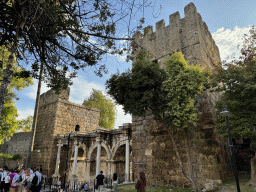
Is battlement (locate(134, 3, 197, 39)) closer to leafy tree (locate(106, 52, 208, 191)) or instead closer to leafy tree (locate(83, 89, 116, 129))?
leafy tree (locate(106, 52, 208, 191))

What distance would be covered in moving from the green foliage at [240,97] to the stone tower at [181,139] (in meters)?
1.06

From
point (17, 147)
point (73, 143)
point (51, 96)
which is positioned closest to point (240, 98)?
point (73, 143)

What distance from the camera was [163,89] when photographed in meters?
8.41

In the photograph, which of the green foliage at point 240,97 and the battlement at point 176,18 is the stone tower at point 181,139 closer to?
the battlement at point 176,18

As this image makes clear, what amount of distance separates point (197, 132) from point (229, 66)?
3.68 meters

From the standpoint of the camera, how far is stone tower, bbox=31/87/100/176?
56.4ft

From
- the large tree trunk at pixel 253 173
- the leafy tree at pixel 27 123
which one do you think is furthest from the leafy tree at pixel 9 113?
the large tree trunk at pixel 253 173

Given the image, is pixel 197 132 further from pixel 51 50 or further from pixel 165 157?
pixel 51 50

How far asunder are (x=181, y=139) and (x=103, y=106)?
22.4m

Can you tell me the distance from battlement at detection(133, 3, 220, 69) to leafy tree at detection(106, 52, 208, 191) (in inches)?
67.3

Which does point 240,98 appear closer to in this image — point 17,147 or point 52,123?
point 52,123

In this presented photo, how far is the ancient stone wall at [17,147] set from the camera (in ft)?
65.9

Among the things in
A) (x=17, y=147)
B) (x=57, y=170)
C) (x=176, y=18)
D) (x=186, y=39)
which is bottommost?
(x=57, y=170)

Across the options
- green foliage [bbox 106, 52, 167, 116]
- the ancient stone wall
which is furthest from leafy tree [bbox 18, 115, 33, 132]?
green foliage [bbox 106, 52, 167, 116]
